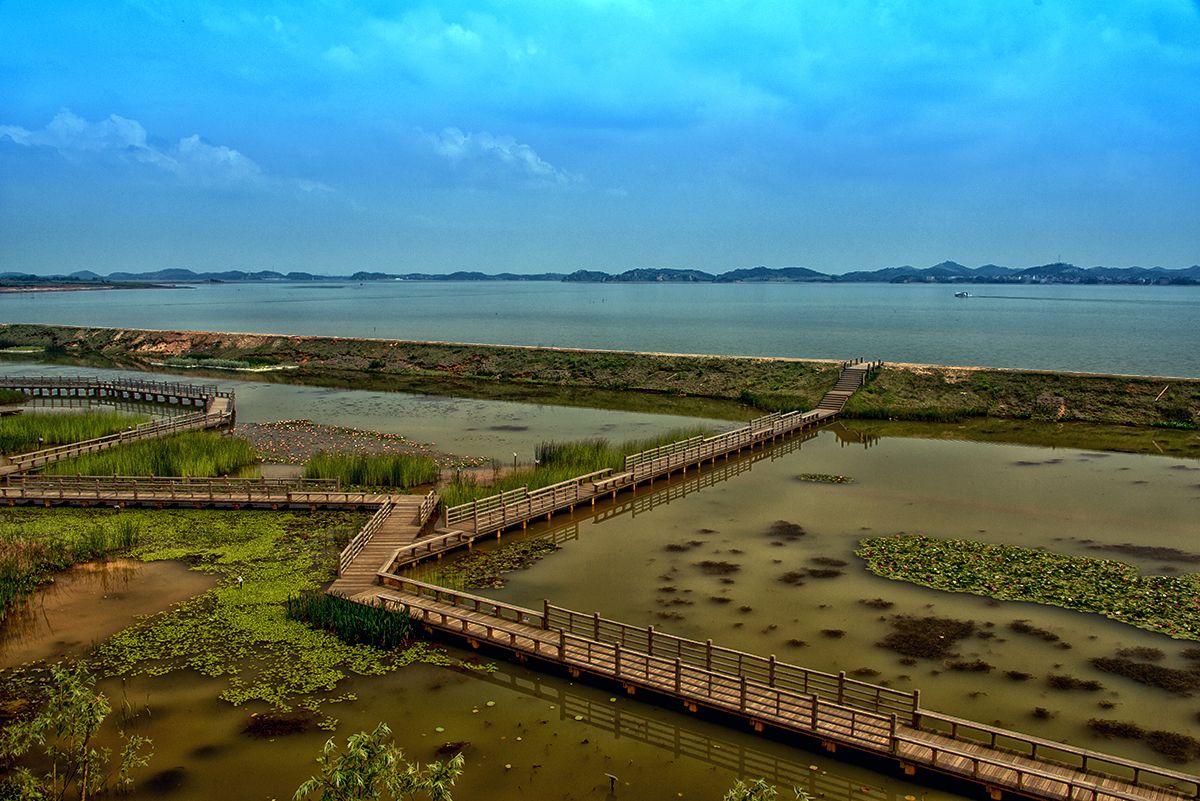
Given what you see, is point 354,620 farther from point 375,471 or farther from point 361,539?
point 375,471

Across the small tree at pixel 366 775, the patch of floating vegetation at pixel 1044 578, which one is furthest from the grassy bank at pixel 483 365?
the small tree at pixel 366 775

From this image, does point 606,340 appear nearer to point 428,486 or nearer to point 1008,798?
point 428,486

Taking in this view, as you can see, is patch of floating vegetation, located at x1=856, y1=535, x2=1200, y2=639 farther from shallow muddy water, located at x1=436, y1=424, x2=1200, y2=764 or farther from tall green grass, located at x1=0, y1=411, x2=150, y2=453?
tall green grass, located at x1=0, y1=411, x2=150, y2=453

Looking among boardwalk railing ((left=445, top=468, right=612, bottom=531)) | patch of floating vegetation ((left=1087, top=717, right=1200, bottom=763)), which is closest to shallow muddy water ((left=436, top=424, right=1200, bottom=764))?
patch of floating vegetation ((left=1087, top=717, right=1200, bottom=763))

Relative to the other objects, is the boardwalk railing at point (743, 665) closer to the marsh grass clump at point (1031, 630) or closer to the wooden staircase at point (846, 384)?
the marsh grass clump at point (1031, 630)

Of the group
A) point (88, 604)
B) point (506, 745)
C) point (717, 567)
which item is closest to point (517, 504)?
point (717, 567)
